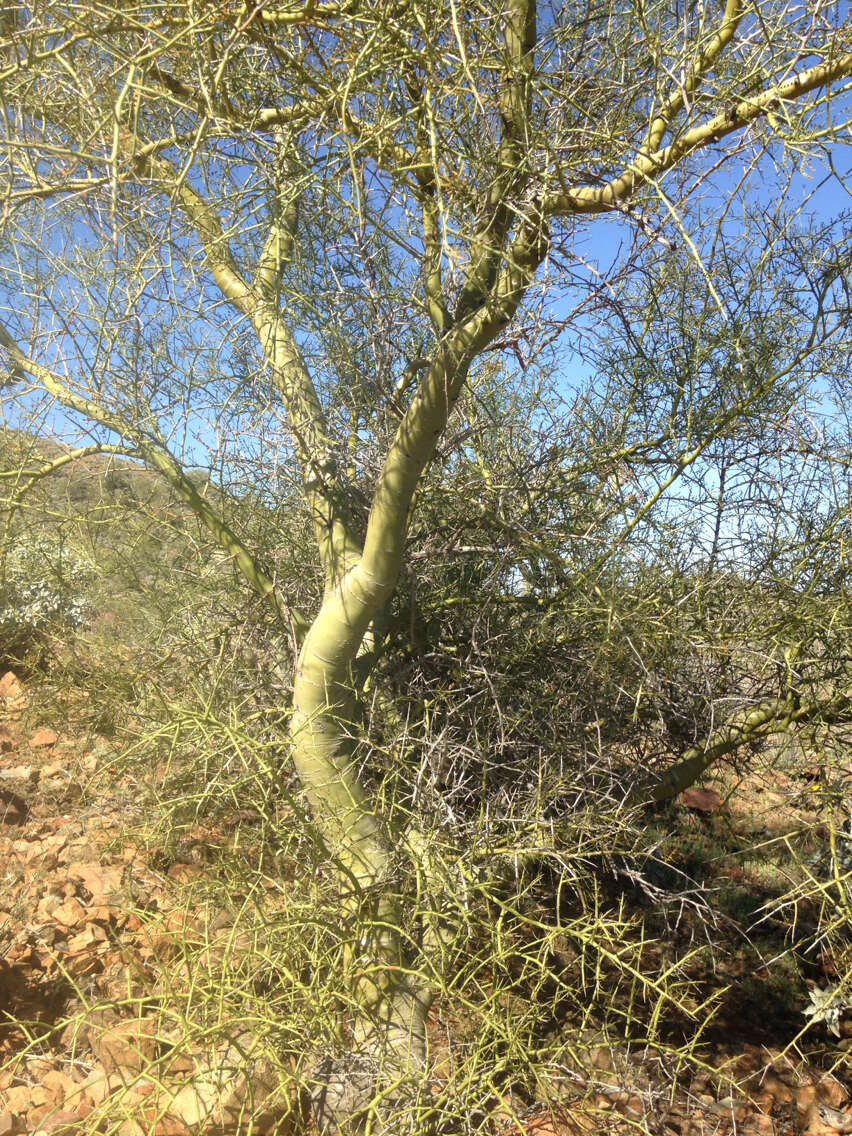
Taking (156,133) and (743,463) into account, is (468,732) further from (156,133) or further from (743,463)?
(156,133)

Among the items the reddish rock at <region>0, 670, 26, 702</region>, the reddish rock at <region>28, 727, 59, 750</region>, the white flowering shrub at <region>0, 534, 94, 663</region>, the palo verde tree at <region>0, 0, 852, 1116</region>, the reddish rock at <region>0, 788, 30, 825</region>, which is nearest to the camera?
the palo verde tree at <region>0, 0, 852, 1116</region>

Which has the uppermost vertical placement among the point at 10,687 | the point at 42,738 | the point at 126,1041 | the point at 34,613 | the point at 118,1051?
the point at 34,613

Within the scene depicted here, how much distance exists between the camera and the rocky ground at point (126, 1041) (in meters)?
2.42

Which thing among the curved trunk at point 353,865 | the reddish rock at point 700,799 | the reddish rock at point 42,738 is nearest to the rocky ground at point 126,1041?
the curved trunk at point 353,865

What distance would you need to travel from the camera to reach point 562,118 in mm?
2537

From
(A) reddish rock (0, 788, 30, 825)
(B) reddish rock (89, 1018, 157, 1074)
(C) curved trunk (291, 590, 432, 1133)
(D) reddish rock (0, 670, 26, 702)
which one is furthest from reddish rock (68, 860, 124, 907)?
(D) reddish rock (0, 670, 26, 702)

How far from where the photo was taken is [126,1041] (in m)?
2.22

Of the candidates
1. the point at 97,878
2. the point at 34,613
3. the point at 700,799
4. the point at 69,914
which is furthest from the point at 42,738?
the point at 700,799

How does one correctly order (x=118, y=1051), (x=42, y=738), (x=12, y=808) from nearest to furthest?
(x=118, y=1051) → (x=12, y=808) → (x=42, y=738)

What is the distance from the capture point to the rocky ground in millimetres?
2424

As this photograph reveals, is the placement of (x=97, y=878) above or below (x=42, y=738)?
below

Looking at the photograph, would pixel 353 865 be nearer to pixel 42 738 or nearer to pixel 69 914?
pixel 69 914

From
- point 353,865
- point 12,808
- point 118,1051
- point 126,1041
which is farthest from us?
point 12,808

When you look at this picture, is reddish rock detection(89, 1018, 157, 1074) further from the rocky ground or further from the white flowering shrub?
the white flowering shrub
